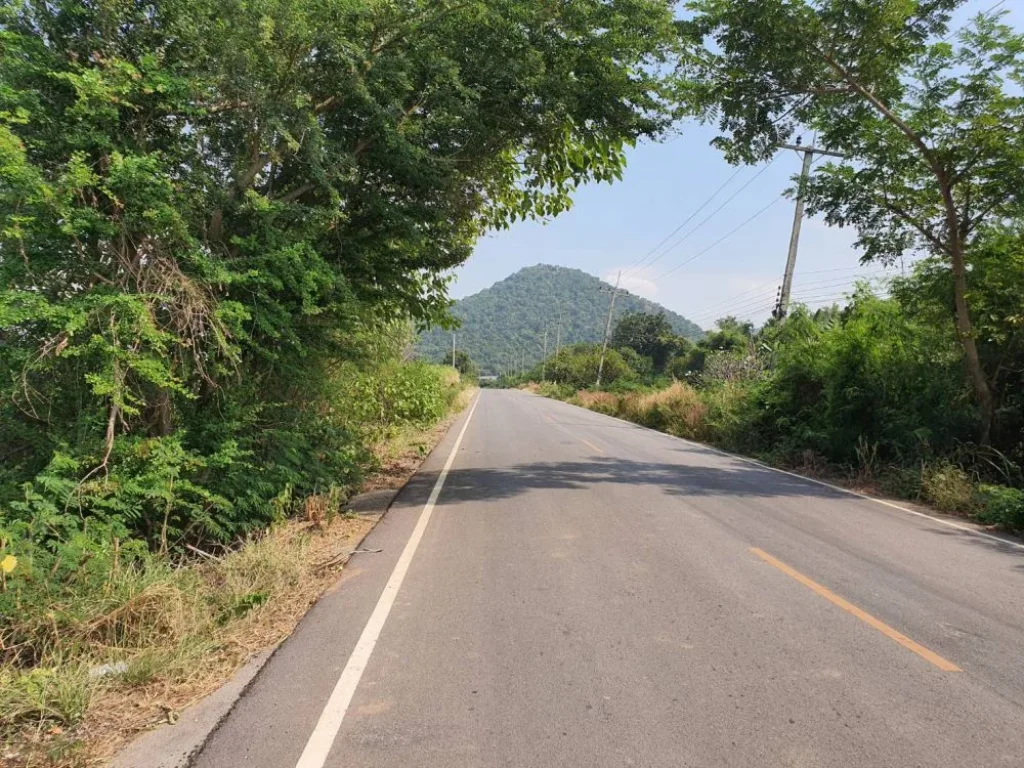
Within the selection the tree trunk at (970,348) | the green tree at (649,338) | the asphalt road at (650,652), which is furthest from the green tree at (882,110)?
the green tree at (649,338)

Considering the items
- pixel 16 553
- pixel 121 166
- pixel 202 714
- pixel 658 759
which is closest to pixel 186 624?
pixel 202 714

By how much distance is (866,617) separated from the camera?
5.32 metres

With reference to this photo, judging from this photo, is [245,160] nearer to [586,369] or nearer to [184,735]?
[184,735]

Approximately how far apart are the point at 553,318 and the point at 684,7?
14321 centimetres

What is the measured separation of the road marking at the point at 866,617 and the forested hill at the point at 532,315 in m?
120

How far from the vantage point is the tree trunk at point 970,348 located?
1226 cm

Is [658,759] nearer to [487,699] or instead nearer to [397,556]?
[487,699]

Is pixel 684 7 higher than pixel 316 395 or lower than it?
higher

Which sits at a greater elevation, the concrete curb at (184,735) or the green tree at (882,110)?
the green tree at (882,110)

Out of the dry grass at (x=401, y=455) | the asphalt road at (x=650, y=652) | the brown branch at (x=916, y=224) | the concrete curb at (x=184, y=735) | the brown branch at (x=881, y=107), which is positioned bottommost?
the concrete curb at (x=184, y=735)

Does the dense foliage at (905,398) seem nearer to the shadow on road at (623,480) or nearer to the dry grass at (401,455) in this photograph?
the shadow on road at (623,480)

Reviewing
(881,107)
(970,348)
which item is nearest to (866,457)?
(970,348)

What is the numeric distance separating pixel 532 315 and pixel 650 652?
532 feet

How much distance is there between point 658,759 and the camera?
3316 millimetres
